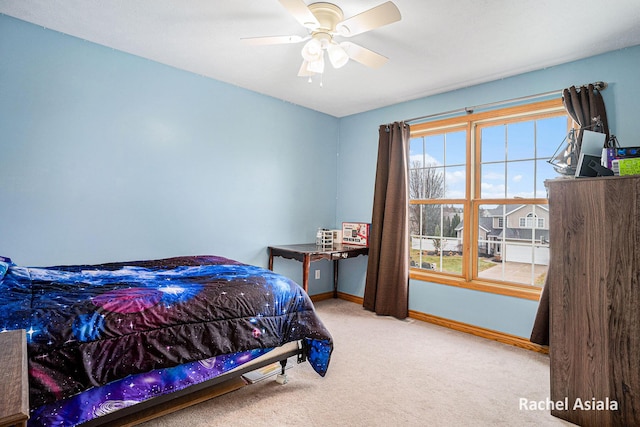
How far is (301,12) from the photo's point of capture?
6.31 feet

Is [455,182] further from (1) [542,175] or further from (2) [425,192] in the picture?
(1) [542,175]

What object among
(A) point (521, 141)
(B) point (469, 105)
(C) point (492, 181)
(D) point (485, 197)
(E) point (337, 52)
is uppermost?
(B) point (469, 105)

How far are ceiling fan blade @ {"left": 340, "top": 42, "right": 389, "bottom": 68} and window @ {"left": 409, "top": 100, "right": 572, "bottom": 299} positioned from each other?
1.49 m

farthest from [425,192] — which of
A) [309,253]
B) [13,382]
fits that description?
[13,382]

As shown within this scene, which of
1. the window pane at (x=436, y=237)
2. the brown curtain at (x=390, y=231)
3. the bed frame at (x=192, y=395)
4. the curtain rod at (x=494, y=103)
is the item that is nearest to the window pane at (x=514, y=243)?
the window pane at (x=436, y=237)

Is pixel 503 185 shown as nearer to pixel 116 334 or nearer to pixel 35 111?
pixel 116 334

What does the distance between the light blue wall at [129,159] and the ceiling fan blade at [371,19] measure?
1.80 m

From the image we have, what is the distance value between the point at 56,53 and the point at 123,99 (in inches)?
19.7

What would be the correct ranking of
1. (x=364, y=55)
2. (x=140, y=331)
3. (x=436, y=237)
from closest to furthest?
(x=140, y=331)
(x=364, y=55)
(x=436, y=237)

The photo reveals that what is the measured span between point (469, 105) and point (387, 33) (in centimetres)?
142

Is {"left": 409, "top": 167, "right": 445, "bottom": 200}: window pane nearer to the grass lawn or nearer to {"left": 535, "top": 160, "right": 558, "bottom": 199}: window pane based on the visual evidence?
the grass lawn

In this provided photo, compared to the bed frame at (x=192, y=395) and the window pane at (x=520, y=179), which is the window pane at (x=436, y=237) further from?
the bed frame at (x=192, y=395)

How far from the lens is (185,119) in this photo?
3.18m

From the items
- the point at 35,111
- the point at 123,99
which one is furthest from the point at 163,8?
the point at 35,111
